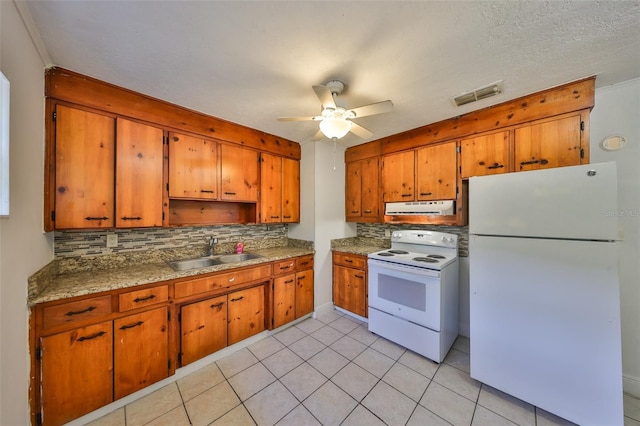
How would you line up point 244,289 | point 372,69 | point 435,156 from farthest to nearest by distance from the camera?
point 435,156 < point 244,289 < point 372,69

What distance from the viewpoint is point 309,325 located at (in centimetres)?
280

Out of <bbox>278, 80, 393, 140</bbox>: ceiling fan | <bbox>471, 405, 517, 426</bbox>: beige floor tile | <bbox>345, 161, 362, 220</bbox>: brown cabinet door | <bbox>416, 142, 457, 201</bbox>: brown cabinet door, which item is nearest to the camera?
<bbox>471, 405, 517, 426</bbox>: beige floor tile

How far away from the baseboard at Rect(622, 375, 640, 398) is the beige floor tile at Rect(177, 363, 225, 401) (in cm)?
325

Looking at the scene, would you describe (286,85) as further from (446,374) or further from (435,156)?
(446,374)

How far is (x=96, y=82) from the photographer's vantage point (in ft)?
5.58

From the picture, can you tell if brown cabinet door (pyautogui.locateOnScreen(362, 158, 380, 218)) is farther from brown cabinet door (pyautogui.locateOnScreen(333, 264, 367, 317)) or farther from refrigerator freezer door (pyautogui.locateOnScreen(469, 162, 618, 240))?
refrigerator freezer door (pyautogui.locateOnScreen(469, 162, 618, 240))

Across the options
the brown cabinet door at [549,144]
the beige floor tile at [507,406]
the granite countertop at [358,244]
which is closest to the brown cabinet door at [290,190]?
the granite countertop at [358,244]

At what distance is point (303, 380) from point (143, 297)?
1.46 meters

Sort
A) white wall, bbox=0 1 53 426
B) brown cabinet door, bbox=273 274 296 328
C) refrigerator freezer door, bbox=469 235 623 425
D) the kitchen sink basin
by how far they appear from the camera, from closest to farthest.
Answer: white wall, bbox=0 1 53 426 < refrigerator freezer door, bbox=469 235 623 425 < the kitchen sink basin < brown cabinet door, bbox=273 274 296 328

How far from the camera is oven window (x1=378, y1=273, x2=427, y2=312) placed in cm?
220

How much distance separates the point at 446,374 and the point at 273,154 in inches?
117

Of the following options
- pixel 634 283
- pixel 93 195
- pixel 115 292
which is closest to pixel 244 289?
pixel 115 292

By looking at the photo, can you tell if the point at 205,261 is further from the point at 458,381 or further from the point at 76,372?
the point at 458,381

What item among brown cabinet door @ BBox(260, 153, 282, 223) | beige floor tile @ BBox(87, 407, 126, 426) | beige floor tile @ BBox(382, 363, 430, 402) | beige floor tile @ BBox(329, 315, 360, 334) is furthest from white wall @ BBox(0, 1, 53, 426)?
beige floor tile @ BBox(329, 315, 360, 334)
